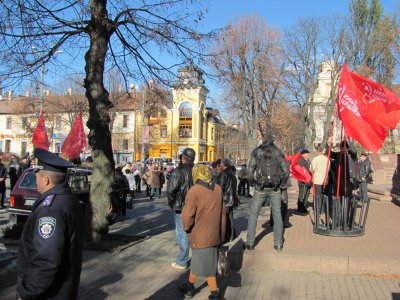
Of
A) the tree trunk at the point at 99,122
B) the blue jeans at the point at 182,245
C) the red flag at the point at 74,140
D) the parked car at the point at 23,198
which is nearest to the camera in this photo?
the blue jeans at the point at 182,245

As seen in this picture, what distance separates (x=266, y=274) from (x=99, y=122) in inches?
163

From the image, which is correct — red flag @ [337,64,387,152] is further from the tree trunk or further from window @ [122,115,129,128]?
window @ [122,115,129,128]

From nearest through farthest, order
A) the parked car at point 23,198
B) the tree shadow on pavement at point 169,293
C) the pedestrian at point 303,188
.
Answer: the tree shadow on pavement at point 169,293, the parked car at point 23,198, the pedestrian at point 303,188

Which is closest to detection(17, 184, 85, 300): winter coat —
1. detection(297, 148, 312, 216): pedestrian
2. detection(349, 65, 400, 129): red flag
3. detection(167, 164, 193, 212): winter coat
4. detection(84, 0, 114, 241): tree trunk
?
detection(167, 164, 193, 212): winter coat

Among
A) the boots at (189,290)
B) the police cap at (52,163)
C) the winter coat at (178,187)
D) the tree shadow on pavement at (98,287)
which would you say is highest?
the police cap at (52,163)

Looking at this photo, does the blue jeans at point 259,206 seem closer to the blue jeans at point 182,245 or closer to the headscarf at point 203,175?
the blue jeans at point 182,245

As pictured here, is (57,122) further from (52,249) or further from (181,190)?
(52,249)

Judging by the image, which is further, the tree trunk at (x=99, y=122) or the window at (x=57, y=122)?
the window at (x=57, y=122)

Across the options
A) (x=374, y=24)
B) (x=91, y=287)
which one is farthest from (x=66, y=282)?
(x=374, y=24)

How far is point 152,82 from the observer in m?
10.0

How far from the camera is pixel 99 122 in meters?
8.02

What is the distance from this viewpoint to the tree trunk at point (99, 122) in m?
7.96

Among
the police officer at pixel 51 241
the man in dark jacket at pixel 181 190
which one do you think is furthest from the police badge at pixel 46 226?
the man in dark jacket at pixel 181 190

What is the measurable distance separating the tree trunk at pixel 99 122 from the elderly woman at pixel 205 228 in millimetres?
3446
